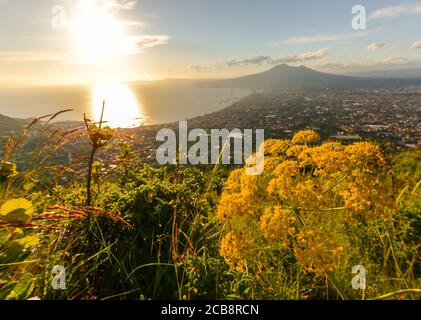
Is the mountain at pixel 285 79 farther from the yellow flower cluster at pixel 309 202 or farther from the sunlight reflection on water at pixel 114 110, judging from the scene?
the yellow flower cluster at pixel 309 202

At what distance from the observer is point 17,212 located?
2.15 metres

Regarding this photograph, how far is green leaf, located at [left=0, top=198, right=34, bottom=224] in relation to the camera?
2.14m

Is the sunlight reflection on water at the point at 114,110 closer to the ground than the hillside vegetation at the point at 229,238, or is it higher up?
higher up

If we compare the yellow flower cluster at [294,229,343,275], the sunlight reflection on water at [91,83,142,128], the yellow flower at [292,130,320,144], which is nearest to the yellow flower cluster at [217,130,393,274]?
the yellow flower cluster at [294,229,343,275]

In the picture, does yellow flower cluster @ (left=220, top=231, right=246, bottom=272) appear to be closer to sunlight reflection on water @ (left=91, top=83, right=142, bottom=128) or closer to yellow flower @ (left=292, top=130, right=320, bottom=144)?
sunlight reflection on water @ (left=91, top=83, right=142, bottom=128)

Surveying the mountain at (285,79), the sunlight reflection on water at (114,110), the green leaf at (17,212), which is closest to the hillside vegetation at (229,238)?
the green leaf at (17,212)

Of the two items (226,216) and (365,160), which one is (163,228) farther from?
(365,160)

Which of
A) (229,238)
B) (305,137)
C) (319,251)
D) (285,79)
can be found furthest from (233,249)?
(285,79)

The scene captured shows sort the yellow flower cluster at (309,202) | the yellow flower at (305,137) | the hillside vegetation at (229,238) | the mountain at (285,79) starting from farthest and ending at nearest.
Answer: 1. the mountain at (285,79)
2. the yellow flower at (305,137)
3. the hillside vegetation at (229,238)
4. the yellow flower cluster at (309,202)

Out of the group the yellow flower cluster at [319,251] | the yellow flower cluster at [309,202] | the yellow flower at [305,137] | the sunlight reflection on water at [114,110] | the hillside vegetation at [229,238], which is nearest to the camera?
the yellow flower cluster at [319,251]

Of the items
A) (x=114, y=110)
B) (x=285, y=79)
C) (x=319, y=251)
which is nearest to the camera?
(x=319, y=251)

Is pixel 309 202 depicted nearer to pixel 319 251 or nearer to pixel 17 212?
pixel 319 251

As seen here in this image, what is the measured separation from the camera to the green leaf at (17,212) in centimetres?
214
